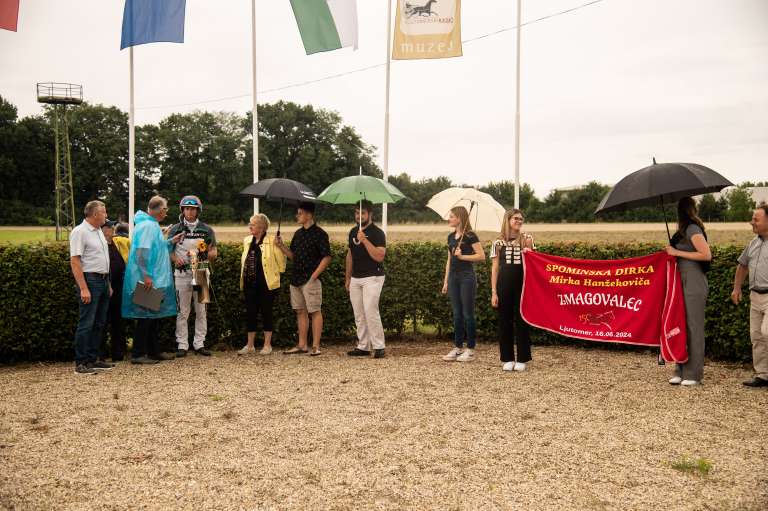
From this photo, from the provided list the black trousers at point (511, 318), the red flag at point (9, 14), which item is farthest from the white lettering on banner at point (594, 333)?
the red flag at point (9, 14)

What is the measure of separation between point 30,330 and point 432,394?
206 inches

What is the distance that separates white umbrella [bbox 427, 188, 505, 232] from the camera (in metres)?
8.60

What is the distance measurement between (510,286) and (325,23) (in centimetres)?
655

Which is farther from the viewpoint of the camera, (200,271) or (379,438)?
(200,271)

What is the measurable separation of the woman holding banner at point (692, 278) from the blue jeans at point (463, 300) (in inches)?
92.6

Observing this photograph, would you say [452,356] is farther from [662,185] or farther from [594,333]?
[662,185]

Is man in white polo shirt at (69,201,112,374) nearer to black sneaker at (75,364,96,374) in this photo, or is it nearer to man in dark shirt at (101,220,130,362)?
black sneaker at (75,364,96,374)

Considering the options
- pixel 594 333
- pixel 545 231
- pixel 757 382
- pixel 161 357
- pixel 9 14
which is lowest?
pixel 161 357

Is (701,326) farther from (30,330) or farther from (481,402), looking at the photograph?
(30,330)

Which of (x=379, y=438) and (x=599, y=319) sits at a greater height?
(x=599, y=319)

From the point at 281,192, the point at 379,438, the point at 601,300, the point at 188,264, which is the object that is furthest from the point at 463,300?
the point at 188,264

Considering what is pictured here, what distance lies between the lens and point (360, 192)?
8.45 m

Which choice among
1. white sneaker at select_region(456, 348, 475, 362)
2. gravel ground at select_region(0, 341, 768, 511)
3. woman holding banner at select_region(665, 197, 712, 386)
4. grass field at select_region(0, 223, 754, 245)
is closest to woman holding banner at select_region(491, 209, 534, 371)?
gravel ground at select_region(0, 341, 768, 511)

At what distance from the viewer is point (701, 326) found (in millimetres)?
7141
